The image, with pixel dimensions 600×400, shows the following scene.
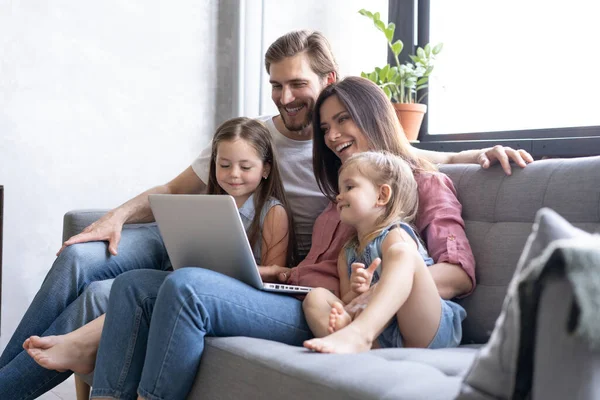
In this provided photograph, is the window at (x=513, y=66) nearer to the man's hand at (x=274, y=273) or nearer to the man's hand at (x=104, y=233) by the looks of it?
the man's hand at (x=274, y=273)

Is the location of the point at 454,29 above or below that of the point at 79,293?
above

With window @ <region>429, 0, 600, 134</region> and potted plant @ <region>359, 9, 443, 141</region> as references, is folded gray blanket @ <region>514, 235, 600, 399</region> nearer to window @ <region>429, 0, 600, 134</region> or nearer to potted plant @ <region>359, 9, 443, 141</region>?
window @ <region>429, 0, 600, 134</region>

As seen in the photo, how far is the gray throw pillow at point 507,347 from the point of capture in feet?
2.80

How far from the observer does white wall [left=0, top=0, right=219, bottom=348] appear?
298 centimetres

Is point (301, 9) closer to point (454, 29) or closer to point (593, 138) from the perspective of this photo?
point (454, 29)

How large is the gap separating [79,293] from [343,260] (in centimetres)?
76

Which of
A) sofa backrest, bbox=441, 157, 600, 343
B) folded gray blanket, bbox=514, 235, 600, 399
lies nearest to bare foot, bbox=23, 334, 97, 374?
sofa backrest, bbox=441, 157, 600, 343

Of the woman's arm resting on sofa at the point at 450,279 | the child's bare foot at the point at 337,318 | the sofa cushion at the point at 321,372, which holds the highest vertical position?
the woman's arm resting on sofa at the point at 450,279

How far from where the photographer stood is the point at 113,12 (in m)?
3.19

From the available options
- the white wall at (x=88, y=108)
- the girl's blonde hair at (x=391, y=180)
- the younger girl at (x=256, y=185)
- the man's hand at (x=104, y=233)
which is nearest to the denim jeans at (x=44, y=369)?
the man's hand at (x=104, y=233)

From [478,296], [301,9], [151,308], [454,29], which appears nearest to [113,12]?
[301,9]

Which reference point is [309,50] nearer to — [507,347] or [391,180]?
[391,180]

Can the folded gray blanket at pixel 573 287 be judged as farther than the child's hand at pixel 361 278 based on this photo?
No

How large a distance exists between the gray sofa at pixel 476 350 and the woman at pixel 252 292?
0.16 ft
